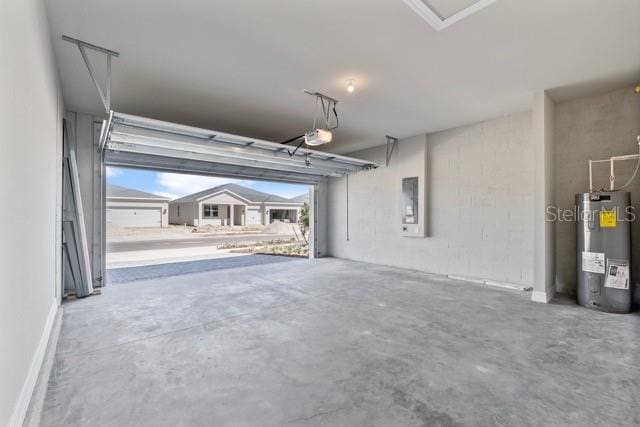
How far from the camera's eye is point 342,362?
2414mm

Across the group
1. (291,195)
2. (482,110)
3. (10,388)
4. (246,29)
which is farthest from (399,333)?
(291,195)

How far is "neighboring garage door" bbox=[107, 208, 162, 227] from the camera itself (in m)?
18.5

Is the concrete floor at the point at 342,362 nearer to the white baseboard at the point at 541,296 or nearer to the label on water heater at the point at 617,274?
the white baseboard at the point at 541,296

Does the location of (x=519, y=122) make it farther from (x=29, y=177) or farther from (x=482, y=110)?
(x=29, y=177)

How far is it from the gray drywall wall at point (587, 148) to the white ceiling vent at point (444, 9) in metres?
3.10

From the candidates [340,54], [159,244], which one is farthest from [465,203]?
[159,244]

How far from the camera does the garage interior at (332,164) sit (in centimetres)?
189

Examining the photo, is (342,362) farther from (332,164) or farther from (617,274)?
(332,164)

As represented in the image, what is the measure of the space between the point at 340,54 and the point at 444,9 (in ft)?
3.43

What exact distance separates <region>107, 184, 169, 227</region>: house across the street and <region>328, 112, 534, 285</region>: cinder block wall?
672 inches

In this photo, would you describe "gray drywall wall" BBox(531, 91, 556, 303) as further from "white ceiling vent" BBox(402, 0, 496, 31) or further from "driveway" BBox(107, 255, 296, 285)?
"driveway" BBox(107, 255, 296, 285)

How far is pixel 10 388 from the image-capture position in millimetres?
1468

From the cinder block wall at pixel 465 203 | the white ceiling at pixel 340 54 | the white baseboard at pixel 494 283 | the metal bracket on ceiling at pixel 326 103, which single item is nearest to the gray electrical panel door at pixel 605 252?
the white baseboard at pixel 494 283

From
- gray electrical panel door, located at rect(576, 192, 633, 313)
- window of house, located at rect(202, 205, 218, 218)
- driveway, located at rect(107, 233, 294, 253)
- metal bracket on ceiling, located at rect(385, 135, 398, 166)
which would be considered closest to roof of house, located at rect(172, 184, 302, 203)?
window of house, located at rect(202, 205, 218, 218)
